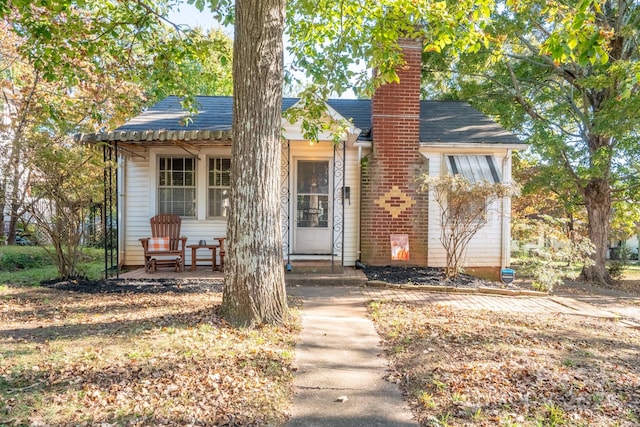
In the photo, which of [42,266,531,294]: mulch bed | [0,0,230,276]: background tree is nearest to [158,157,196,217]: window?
[0,0,230,276]: background tree

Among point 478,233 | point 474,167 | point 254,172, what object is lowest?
point 478,233

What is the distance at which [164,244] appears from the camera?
8375mm

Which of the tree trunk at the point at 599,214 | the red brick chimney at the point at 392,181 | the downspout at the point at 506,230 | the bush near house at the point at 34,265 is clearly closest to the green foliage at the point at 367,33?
the red brick chimney at the point at 392,181

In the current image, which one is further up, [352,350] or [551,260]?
[551,260]

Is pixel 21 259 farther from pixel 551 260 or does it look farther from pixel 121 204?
pixel 551 260

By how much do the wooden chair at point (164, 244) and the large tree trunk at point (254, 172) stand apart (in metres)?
4.44

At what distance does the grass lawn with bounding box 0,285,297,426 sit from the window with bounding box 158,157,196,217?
14.3ft

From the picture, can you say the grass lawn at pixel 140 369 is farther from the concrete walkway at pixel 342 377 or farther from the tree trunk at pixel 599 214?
the tree trunk at pixel 599 214

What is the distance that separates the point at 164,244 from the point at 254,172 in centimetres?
514

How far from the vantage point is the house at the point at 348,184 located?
895 centimetres

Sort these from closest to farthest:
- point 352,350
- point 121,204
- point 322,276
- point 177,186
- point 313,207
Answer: point 352,350, point 322,276, point 121,204, point 177,186, point 313,207

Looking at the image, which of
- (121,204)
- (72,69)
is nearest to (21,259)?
(121,204)

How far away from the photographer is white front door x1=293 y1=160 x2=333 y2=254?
916cm

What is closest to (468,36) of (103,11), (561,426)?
(561,426)
